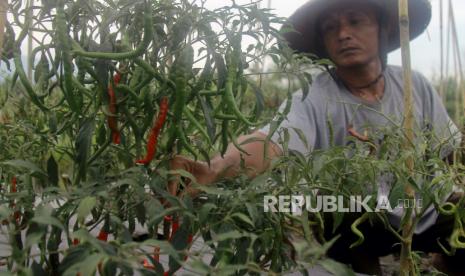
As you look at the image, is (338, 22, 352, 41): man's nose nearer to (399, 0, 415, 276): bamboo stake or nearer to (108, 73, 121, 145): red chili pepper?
(399, 0, 415, 276): bamboo stake

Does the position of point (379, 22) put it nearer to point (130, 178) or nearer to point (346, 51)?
point (346, 51)

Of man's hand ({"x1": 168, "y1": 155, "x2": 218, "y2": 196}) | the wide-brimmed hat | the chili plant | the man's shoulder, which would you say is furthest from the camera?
the man's shoulder

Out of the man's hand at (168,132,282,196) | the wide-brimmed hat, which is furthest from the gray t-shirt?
the man's hand at (168,132,282,196)

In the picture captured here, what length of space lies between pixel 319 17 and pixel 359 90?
0.26 meters

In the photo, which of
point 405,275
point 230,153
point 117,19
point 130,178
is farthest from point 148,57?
point 405,275

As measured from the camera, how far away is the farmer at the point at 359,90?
1.56 m

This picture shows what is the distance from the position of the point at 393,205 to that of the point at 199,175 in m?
0.32

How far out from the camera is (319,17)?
172cm

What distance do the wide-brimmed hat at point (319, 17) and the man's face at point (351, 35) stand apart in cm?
3

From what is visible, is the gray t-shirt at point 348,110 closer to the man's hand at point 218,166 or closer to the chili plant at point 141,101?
the man's hand at point 218,166

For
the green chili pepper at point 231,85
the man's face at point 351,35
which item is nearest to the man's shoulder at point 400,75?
the man's face at point 351,35

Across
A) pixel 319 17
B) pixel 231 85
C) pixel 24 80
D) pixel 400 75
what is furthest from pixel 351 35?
pixel 24 80

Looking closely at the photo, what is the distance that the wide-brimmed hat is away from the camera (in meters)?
1.68

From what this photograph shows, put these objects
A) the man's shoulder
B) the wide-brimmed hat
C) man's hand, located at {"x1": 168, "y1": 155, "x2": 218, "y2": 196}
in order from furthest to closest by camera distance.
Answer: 1. the man's shoulder
2. the wide-brimmed hat
3. man's hand, located at {"x1": 168, "y1": 155, "x2": 218, "y2": 196}
